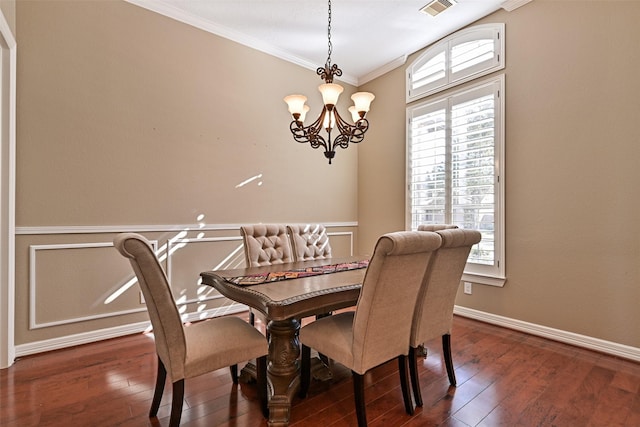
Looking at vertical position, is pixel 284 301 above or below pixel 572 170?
below

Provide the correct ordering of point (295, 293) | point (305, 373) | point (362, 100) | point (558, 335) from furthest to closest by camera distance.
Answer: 1. point (558, 335)
2. point (362, 100)
3. point (305, 373)
4. point (295, 293)

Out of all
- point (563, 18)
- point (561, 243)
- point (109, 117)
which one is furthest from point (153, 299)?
point (563, 18)

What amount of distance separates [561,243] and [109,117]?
13.7 ft

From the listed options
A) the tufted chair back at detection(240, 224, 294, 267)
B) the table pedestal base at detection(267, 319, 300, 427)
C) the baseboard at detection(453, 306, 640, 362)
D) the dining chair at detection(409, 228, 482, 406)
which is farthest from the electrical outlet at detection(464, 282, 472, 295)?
the table pedestal base at detection(267, 319, 300, 427)

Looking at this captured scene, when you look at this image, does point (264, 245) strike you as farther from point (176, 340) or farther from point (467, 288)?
point (467, 288)

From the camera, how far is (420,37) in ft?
12.4

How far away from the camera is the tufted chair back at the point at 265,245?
263cm

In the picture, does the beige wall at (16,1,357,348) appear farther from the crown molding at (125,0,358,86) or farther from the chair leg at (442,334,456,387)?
the chair leg at (442,334,456,387)

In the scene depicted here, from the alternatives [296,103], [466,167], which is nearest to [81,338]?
[296,103]

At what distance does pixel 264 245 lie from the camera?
8.96 ft

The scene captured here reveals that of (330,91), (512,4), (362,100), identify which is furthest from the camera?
(512,4)

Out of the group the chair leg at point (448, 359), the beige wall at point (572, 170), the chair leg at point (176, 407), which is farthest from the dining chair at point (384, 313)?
the beige wall at point (572, 170)

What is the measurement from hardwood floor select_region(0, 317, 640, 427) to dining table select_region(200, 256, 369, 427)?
0.14 meters

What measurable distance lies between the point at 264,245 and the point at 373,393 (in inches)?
54.1
